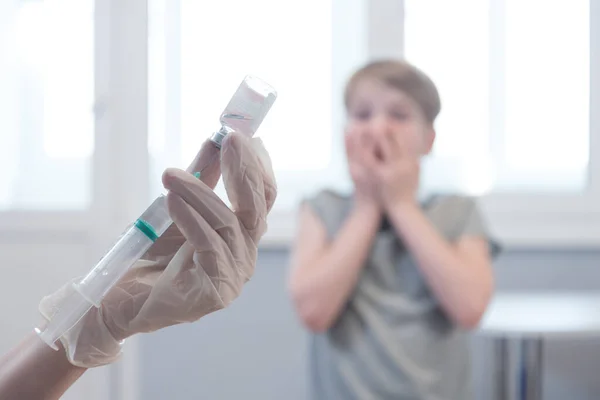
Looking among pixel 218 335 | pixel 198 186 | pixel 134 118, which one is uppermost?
pixel 134 118

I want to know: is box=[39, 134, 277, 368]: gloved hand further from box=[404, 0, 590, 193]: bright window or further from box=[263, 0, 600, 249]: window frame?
box=[404, 0, 590, 193]: bright window

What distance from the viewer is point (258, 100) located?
1.87ft

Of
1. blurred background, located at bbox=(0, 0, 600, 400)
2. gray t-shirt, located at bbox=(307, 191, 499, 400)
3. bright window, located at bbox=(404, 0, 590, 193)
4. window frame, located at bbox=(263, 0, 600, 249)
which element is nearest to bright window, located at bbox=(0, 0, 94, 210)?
blurred background, located at bbox=(0, 0, 600, 400)

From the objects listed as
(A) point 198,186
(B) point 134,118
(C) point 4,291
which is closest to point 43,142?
(B) point 134,118

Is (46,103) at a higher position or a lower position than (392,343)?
higher

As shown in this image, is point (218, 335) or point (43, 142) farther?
point (43, 142)

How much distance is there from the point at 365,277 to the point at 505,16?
125cm

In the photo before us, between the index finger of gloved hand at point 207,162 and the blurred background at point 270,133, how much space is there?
123 centimetres

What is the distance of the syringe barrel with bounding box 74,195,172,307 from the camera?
0.54m

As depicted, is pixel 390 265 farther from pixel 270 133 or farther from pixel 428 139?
pixel 270 133

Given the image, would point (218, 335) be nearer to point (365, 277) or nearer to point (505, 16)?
point (365, 277)

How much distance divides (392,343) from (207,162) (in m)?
0.59

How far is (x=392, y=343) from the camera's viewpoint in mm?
1073

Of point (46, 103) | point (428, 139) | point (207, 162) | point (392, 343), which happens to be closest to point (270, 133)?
point (46, 103)
